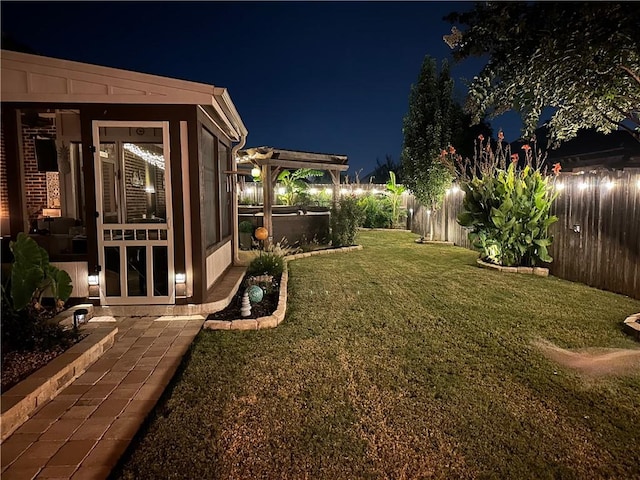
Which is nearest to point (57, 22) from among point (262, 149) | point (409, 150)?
point (262, 149)

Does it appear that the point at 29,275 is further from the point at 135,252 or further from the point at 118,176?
the point at 118,176

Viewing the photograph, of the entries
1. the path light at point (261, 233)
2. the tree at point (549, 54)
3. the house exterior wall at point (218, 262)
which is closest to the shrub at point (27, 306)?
the house exterior wall at point (218, 262)

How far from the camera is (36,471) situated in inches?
86.6

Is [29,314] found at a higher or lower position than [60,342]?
higher

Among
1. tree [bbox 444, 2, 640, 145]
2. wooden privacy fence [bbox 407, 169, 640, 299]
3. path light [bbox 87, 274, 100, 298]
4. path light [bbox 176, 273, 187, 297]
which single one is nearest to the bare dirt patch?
tree [bbox 444, 2, 640, 145]

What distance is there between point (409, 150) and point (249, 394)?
→ 11090 millimetres

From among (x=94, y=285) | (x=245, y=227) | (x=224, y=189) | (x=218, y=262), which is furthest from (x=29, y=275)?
(x=245, y=227)

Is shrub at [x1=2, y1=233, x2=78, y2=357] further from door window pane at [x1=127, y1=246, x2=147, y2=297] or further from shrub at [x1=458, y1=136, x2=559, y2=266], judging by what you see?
shrub at [x1=458, y1=136, x2=559, y2=266]

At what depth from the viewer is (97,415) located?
2777 millimetres

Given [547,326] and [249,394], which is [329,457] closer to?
[249,394]

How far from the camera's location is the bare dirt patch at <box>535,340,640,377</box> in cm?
350

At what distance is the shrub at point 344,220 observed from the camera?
36.8ft

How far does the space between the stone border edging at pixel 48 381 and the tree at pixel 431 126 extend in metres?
10.6

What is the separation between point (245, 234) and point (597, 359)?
28.1 ft
